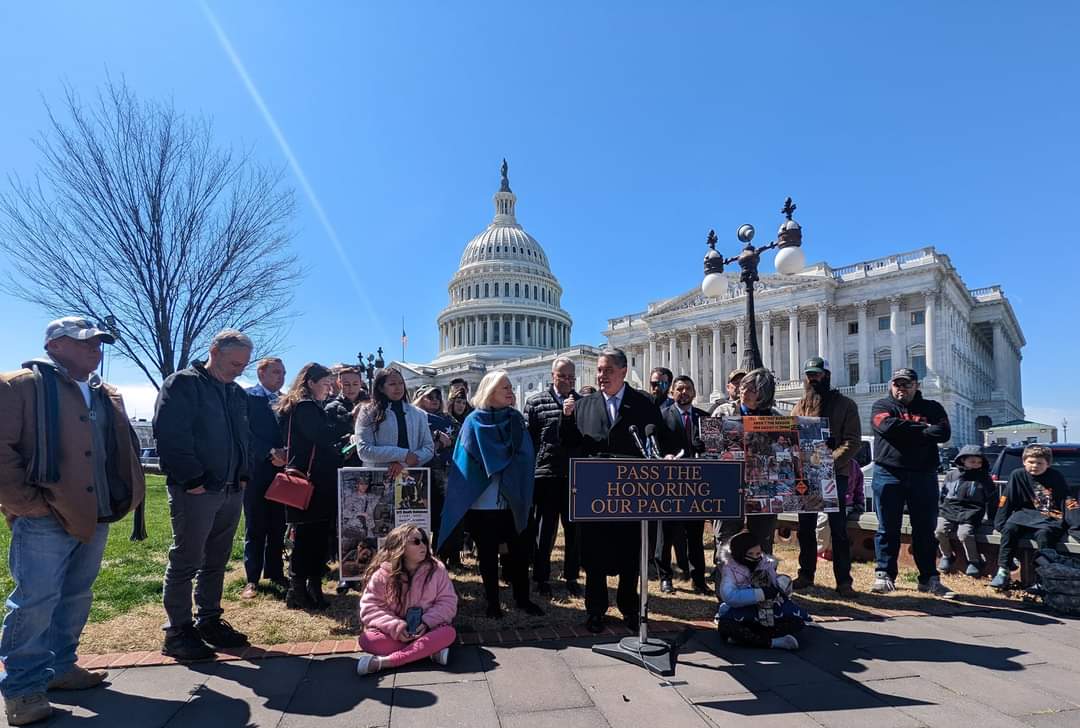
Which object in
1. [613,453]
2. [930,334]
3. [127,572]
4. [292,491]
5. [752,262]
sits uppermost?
[930,334]

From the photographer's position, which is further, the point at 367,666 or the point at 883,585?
the point at 883,585

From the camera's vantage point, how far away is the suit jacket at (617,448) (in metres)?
5.01

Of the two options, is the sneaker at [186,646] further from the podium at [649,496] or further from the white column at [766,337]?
the white column at [766,337]

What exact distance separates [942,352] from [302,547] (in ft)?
Result: 188

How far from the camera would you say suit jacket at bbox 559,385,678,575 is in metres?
5.01

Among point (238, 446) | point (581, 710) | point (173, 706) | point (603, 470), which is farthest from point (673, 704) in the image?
point (238, 446)

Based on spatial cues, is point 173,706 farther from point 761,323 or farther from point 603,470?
point 761,323

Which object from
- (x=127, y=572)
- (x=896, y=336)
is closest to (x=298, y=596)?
(x=127, y=572)

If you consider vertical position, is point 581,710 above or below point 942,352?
below

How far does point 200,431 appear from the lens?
4.55 meters

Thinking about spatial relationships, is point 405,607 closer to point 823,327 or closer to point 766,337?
point 823,327

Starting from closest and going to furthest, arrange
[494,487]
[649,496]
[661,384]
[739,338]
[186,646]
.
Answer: [649,496] < [186,646] < [494,487] < [661,384] < [739,338]

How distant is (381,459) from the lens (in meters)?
5.62

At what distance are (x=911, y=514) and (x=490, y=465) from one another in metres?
4.63
